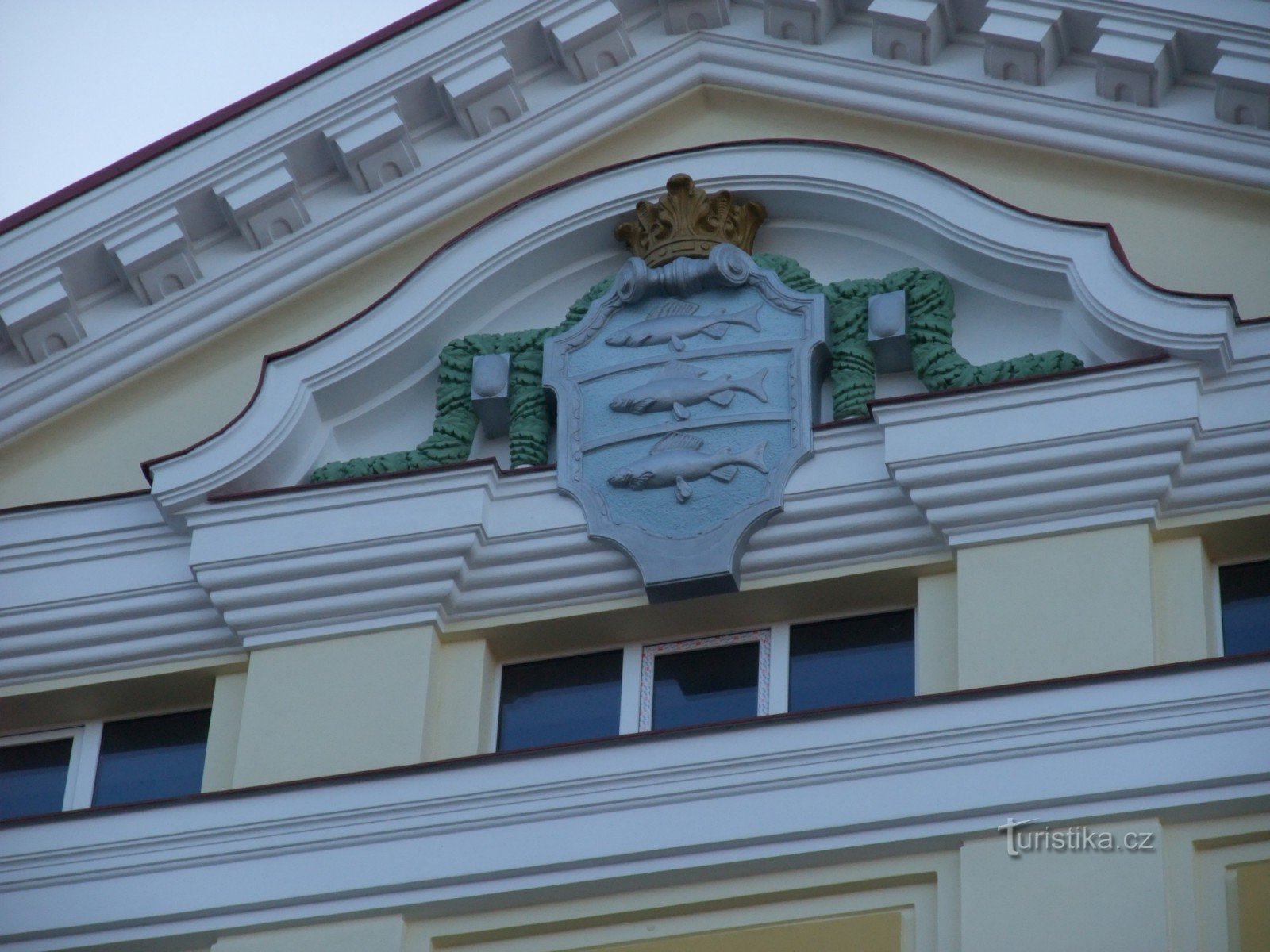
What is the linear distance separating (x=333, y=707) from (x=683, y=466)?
1630mm

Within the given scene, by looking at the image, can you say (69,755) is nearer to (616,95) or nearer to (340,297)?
(340,297)

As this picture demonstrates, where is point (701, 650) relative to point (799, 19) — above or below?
below

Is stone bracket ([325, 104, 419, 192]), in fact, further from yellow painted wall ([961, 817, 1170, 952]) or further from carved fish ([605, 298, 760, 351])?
yellow painted wall ([961, 817, 1170, 952])

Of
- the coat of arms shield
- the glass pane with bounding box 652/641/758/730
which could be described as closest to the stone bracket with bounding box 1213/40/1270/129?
the coat of arms shield

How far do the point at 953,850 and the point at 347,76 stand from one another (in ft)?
15.4

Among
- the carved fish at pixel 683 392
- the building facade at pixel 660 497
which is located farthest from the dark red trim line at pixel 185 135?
the carved fish at pixel 683 392

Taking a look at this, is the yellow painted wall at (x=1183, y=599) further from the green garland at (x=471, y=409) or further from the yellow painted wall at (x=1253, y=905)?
the green garland at (x=471, y=409)

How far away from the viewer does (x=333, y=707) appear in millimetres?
10797

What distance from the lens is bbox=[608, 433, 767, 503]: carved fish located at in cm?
1091

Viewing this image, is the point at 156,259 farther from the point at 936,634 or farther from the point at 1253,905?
the point at 1253,905

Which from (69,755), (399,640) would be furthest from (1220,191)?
(69,755)

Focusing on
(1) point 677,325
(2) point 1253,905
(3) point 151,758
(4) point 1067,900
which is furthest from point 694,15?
(2) point 1253,905

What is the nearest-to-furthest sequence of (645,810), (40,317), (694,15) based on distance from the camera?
(645,810)
(40,317)
(694,15)

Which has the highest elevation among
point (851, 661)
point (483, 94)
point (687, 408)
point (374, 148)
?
point (483, 94)
